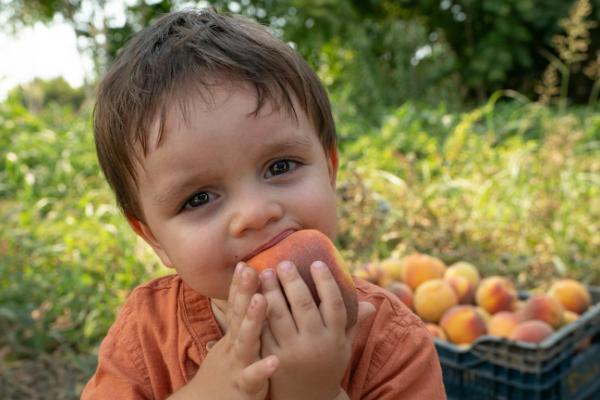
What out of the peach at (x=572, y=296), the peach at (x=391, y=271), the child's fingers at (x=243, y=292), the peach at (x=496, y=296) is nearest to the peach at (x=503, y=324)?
the peach at (x=496, y=296)

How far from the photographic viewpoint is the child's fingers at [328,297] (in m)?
0.97

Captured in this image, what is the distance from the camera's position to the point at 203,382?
Answer: 3.61 ft

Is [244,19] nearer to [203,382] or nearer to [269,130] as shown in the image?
[269,130]

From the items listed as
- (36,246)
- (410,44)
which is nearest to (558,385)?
(36,246)

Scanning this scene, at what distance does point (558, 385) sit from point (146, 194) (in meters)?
1.64

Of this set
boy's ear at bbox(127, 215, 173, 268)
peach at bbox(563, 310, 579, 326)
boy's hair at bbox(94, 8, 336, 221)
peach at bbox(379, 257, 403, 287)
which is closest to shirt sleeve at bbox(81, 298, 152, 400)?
boy's ear at bbox(127, 215, 173, 268)

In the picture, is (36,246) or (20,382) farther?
(36,246)

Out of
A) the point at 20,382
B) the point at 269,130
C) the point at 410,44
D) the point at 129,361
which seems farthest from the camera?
the point at 410,44

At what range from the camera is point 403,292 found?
243 cm

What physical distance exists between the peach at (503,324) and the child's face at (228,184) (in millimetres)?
1312

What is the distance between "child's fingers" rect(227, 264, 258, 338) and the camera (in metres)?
0.95

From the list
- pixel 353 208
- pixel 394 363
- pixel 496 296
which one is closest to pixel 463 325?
pixel 496 296

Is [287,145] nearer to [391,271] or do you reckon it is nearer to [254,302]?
[254,302]

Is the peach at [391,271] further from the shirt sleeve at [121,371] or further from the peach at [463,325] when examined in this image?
the shirt sleeve at [121,371]
